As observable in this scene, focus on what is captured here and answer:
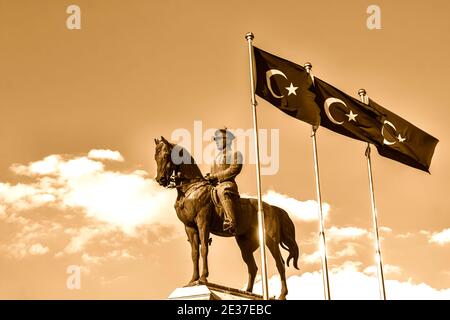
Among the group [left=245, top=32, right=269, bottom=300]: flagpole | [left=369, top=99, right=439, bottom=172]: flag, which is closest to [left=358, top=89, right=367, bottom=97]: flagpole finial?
[left=369, top=99, right=439, bottom=172]: flag

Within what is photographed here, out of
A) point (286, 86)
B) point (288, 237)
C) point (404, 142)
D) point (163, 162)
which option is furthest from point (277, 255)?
point (404, 142)

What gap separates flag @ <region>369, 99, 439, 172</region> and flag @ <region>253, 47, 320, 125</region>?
3.69 m

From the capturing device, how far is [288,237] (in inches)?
1011

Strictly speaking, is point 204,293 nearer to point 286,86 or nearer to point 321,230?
point 321,230

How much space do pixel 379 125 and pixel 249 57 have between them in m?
6.34

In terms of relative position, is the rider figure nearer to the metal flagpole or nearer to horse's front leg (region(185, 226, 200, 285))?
horse's front leg (region(185, 226, 200, 285))

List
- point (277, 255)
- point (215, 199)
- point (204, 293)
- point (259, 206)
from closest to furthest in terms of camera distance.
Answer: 1. point (204, 293)
2. point (259, 206)
3. point (215, 199)
4. point (277, 255)

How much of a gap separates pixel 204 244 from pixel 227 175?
2281 mm

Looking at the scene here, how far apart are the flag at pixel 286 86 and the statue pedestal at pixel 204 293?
580 centimetres

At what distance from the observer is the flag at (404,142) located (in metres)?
27.4

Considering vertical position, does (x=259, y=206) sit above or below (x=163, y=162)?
below

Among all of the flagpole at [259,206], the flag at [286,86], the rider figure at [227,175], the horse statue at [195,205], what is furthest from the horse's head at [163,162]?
the flag at [286,86]

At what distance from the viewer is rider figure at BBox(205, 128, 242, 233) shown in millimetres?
23047
